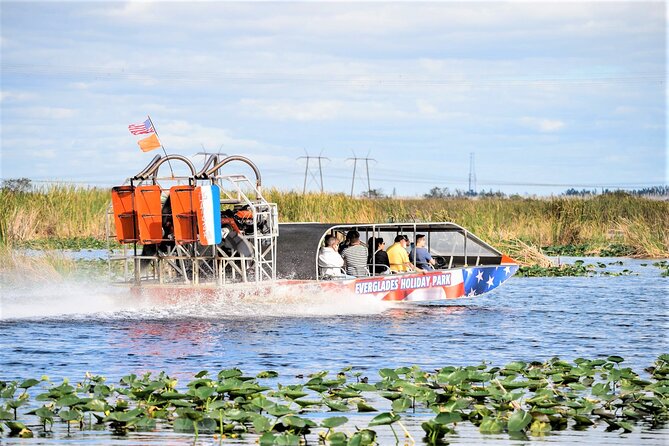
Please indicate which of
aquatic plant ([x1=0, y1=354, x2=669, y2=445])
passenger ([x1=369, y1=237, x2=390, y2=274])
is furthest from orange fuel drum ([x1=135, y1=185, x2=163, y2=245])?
aquatic plant ([x1=0, y1=354, x2=669, y2=445])

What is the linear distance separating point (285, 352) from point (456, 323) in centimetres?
516

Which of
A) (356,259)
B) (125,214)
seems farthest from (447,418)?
(356,259)

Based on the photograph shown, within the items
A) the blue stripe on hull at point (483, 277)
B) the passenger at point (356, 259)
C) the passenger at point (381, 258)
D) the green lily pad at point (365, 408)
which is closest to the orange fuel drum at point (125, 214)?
the passenger at point (356, 259)

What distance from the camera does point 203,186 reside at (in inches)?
698

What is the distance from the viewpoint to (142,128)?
1920 centimetres

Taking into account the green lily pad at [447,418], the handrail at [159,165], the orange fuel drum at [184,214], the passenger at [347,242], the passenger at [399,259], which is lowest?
the green lily pad at [447,418]

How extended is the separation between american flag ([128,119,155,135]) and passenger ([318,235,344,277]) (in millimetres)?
3940

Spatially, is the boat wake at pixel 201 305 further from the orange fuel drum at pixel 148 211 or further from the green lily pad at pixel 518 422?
the green lily pad at pixel 518 422

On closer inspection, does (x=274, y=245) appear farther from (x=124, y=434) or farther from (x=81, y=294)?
(x=124, y=434)

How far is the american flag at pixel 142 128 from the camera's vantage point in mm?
19172

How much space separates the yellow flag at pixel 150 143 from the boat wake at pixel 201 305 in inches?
102

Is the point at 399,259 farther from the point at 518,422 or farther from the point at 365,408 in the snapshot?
the point at 518,422

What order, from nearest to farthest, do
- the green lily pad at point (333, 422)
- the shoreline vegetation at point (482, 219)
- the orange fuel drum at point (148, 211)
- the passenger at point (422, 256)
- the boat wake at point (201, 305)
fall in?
the green lily pad at point (333, 422) < the orange fuel drum at point (148, 211) < the boat wake at point (201, 305) < the passenger at point (422, 256) < the shoreline vegetation at point (482, 219)

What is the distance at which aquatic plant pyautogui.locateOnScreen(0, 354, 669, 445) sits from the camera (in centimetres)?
937
